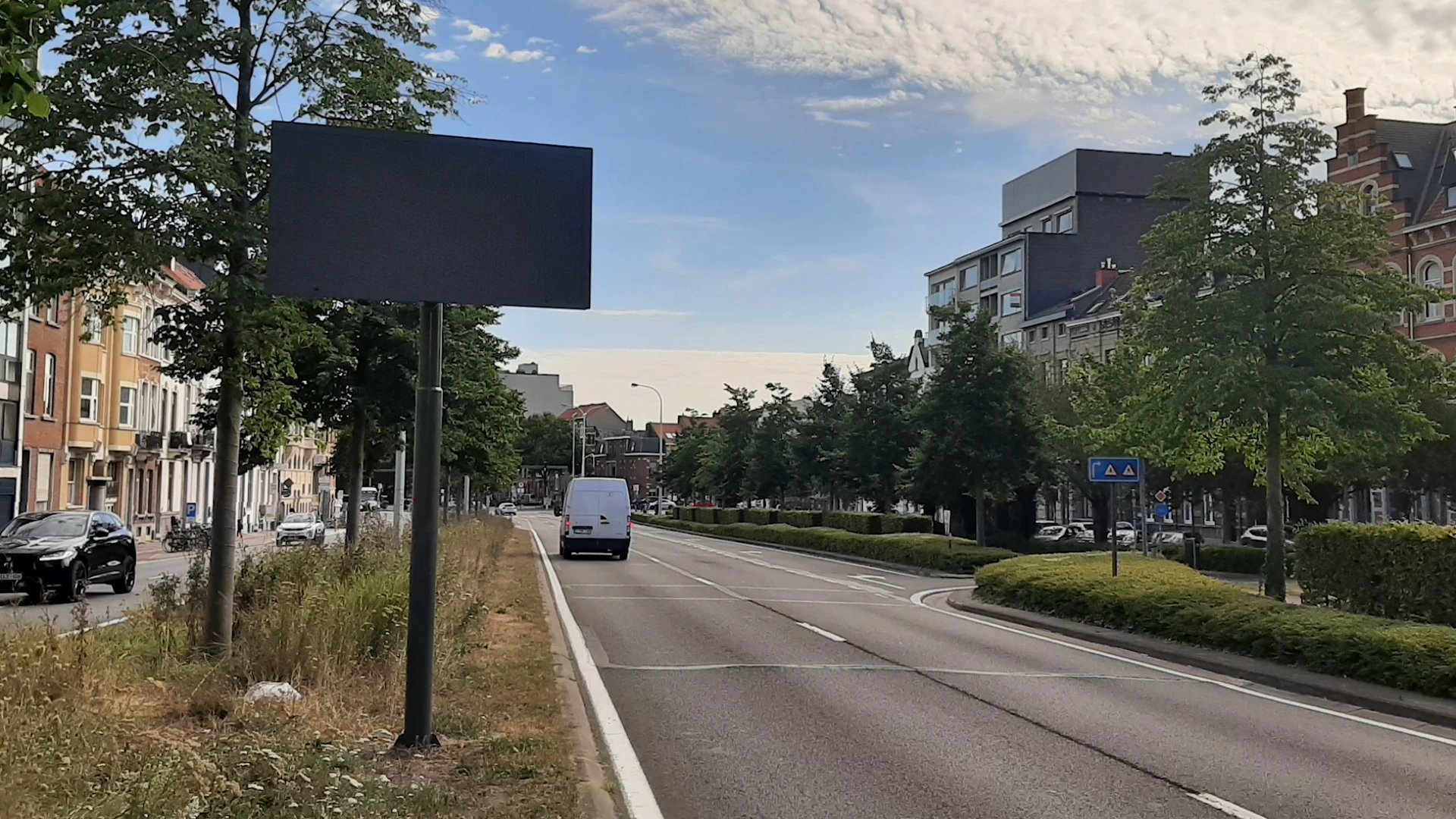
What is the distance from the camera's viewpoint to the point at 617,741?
888cm

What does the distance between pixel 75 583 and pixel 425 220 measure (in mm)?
16519

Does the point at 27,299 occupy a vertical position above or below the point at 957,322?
below

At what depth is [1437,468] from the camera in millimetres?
39312

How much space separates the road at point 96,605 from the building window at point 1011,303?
2358 inches

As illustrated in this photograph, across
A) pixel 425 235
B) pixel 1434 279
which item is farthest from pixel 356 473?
pixel 1434 279

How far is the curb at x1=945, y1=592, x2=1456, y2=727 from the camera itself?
1102 cm

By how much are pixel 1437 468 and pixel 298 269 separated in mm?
41063

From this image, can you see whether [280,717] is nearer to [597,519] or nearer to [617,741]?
[617,741]

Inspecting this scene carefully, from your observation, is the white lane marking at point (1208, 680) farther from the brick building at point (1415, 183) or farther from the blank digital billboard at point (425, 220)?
the brick building at point (1415, 183)

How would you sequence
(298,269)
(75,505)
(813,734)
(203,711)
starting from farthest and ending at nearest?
(75,505), (813,734), (203,711), (298,269)

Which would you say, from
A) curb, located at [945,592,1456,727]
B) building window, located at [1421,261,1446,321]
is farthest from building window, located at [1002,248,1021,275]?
curb, located at [945,592,1456,727]

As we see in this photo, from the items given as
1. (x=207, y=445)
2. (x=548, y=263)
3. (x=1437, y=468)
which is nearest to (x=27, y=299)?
(x=548, y=263)

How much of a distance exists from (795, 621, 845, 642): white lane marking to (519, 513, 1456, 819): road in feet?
0.44

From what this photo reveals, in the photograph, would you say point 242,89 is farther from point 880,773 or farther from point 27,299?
point 880,773
